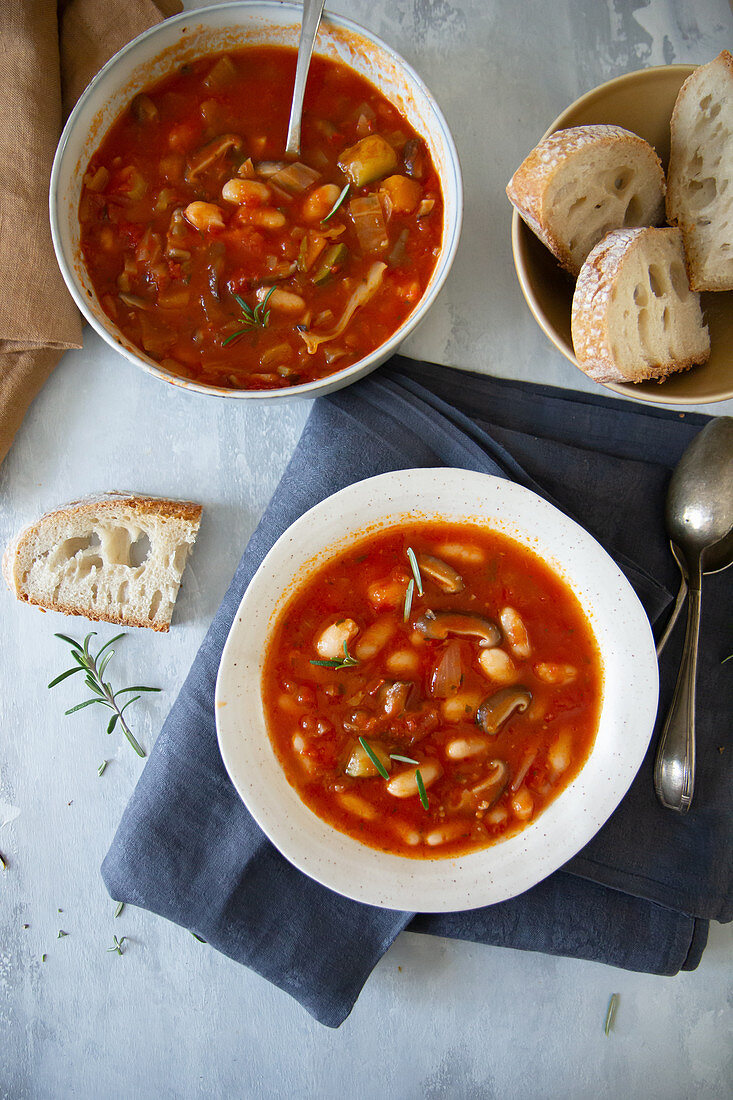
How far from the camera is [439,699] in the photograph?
2096 mm

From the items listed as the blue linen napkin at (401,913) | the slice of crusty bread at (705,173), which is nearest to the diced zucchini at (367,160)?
the blue linen napkin at (401,913)

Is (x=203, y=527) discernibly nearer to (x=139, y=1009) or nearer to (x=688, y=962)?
(x=139, y=1009)

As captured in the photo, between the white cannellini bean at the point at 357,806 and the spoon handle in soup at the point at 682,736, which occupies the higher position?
the white cannellini bean at the point at 357,806

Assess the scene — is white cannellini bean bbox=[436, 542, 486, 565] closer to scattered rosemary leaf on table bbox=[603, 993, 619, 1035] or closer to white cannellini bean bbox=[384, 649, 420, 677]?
white cannellini bean bbox=[384, 649, 420, 677]

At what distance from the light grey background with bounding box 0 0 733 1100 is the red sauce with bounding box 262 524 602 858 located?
509 mm

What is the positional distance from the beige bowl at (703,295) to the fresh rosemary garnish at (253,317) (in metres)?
0.68

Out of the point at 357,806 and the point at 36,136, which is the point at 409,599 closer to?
the point at 357,806

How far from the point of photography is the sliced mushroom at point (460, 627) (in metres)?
2.05

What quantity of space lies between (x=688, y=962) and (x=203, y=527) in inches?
77.7

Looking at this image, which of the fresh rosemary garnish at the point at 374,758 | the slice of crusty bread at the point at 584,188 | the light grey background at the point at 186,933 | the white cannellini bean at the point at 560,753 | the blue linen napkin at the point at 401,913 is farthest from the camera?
the light grey background at the point at 186,933

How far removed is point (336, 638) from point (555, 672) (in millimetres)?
600

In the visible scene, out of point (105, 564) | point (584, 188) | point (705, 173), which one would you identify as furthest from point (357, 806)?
point (705, 173)

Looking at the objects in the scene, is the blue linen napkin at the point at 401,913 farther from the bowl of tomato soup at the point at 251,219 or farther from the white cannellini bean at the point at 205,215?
the white cannellini bean at the point at 205,215

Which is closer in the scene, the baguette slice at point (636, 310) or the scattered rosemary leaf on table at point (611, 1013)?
the baguette slice at point (636, 310)
